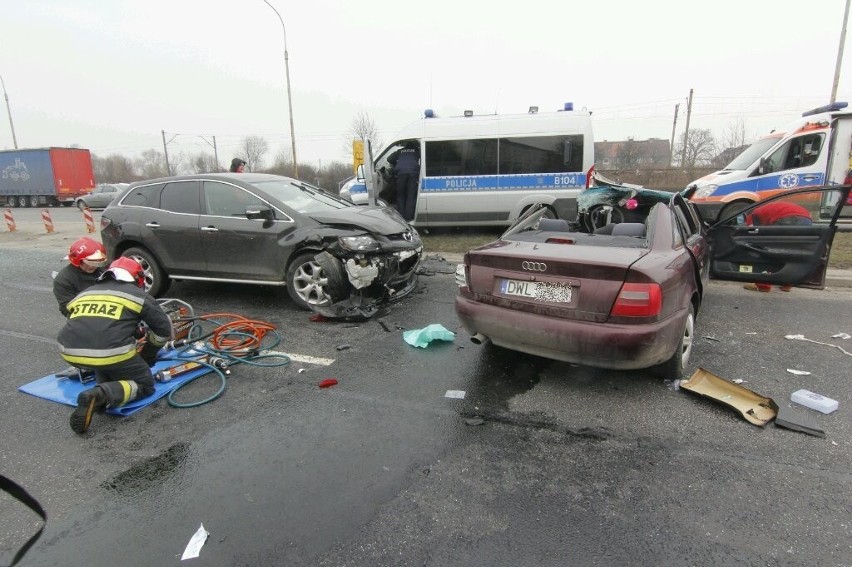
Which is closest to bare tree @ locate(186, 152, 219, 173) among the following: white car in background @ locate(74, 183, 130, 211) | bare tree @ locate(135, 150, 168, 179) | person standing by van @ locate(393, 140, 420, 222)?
bare tree @ locate(135, 150, 168, 179)

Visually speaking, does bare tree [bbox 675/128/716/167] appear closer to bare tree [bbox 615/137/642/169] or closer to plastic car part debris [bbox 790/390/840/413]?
bare tree [bbox 615/137/642/169]

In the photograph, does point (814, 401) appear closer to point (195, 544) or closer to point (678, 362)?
point (678, 362)

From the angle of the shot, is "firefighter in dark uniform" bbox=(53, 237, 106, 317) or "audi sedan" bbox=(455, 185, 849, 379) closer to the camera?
"audi sedan" bbox=(455, 185, 849, 379)

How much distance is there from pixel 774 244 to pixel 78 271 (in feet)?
22.2

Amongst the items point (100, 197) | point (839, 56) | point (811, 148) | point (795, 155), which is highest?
point (839, 56)

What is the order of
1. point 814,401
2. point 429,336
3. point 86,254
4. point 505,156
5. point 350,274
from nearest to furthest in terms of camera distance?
point 814,401 < point 86,254 < point 429,336 < point 350,274 < point 505,156

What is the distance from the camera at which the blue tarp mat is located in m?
3.57

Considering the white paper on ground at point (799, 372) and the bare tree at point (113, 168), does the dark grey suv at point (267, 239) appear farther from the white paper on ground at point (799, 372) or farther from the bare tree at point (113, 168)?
the bare tree at point (113, 168)

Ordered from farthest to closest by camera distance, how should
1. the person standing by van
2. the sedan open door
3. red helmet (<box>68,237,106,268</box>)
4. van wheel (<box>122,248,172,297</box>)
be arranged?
the person standing by van → van wheel (<box>122,248,172,297</box>) → the sedan open door → red helmet (<box>68,237,106,268</box>)

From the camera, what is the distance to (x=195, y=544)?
2.24m

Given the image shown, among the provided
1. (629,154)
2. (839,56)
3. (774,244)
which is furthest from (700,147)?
(774,244)

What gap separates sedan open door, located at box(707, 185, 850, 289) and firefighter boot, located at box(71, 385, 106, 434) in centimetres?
584

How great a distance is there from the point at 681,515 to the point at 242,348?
3.71 m

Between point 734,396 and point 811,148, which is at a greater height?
point 811,148
